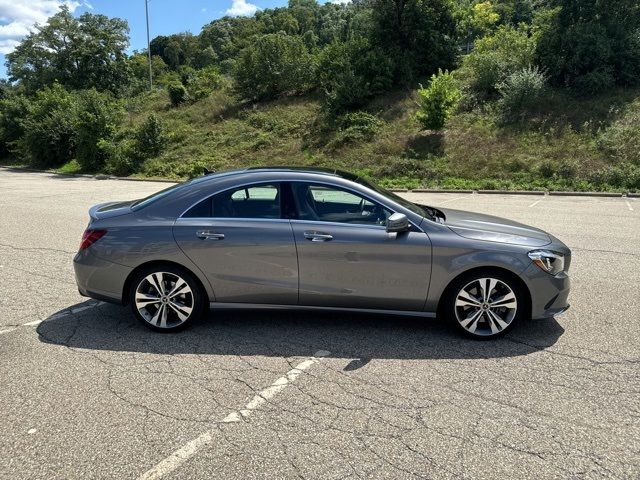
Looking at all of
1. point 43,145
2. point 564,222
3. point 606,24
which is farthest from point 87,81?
point 564,222

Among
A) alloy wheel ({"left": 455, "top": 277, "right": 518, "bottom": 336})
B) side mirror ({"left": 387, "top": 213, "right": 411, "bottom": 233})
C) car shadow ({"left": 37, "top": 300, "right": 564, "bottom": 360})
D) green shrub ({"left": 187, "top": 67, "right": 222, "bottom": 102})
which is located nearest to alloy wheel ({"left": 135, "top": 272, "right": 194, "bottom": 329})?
car shadow ({"left": 37, "top": 300, "right": 564, "bottom": 360})

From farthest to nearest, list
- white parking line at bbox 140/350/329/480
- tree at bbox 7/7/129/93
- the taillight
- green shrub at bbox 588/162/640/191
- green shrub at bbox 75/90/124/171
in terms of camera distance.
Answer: tree at bbox 7/7/129/93 < green shrub at bbox 75/90/124/171 < green shrub at bbox 588/162/640/191 < the taillight < white parking line at bbox 140/350/329/480

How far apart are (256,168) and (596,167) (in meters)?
16.5

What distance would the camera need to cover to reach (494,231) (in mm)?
4406

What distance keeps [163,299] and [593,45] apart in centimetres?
2452

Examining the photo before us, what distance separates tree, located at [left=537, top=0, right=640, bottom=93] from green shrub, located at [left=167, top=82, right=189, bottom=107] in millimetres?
24106

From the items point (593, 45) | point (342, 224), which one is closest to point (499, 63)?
point (593, 45)

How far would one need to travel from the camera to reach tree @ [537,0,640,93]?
2228cm

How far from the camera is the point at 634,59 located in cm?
2236

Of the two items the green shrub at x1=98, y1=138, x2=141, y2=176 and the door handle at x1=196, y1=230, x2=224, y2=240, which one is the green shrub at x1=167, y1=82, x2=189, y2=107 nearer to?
the green shrub at x1=98, y1=138, x2=141, y2=176

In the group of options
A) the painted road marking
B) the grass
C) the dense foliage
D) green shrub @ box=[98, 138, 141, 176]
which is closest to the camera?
the painted road marking

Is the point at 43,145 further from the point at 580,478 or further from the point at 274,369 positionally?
the point at 580,478

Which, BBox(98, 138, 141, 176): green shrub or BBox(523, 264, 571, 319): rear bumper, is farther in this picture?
BBox(98, 138, 141, 176): green shrub

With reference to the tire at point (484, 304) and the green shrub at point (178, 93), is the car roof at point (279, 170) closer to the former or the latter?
the tire at point (484, 304)
